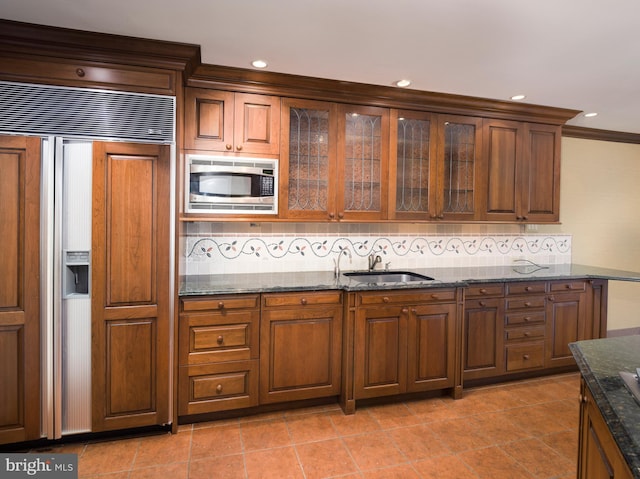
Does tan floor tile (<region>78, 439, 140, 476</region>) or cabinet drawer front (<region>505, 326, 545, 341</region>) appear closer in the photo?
tan floor tile (<region>78, 439, 140, 476</region>)

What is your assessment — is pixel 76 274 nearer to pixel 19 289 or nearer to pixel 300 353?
pixel 19 289

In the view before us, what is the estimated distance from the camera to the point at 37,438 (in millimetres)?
2234

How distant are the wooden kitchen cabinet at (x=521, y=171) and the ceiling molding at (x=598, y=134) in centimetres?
66

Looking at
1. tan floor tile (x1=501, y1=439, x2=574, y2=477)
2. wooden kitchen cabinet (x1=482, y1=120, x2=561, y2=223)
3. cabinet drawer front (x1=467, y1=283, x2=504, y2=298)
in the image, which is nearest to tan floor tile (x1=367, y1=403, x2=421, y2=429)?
tan floor tile (x1=501, y1=439, x2=574, y2=477)

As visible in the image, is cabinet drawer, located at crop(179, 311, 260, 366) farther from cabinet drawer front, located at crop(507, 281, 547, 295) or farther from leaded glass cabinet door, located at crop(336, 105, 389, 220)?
cabinet drawer front, located at crop(507, 281, 547, 295)

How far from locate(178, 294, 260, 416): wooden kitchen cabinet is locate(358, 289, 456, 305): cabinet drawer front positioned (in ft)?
2.63

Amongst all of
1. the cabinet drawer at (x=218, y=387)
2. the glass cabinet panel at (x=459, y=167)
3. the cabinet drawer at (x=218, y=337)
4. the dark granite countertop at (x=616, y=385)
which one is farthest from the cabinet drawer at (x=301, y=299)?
the dark granite countertop at (x=616, y=385)

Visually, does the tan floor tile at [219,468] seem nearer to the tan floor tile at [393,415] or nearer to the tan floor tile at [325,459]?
the tan floor tile at [325,459]

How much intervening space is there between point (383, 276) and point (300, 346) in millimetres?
1054

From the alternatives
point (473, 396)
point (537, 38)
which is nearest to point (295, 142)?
point (537, 38)

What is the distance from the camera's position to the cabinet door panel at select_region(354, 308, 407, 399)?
9.07ft

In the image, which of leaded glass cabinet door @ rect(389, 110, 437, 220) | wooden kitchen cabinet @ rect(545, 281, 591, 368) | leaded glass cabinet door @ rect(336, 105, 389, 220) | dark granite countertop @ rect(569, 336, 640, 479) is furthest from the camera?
wooden kitchen cabinet @ rect(545, 281, 591, 368)

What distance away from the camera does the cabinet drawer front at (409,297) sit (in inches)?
109

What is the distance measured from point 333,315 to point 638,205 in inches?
170
